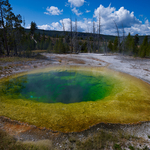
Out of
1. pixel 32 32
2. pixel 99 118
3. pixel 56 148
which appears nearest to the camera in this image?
pixel 56 148

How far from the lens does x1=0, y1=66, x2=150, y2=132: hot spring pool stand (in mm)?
4016

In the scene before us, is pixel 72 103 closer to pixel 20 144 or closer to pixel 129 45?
pixel 20 144

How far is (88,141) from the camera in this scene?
2.95 metres

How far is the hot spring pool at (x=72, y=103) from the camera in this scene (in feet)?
13.2

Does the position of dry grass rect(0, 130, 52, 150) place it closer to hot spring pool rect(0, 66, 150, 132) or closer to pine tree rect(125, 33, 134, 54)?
hot spring pool rect(0, 66, 150, 132)

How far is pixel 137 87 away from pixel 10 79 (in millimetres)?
9173

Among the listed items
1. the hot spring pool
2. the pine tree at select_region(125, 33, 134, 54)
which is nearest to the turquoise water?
the hot spring pool

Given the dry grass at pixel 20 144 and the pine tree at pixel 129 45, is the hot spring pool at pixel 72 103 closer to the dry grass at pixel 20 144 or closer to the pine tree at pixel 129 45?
the dry grass at pixel 20 144

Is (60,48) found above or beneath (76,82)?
above

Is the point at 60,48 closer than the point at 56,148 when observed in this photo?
No

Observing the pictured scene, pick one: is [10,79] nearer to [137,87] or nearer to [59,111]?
[59,111]

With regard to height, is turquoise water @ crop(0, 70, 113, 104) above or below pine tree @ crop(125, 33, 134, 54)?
below

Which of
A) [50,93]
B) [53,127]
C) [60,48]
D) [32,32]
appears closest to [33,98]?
[50,93]

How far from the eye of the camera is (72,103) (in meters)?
5.42
